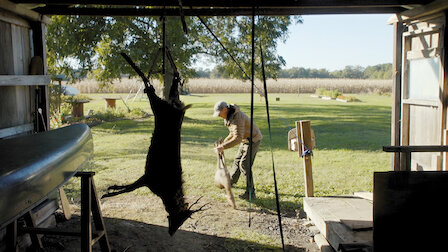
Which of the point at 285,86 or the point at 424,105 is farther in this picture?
the point at 285,86

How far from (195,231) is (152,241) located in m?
0.72

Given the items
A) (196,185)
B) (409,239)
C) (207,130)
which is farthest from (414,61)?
(207,130)

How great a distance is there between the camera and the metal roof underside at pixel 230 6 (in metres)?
4.89

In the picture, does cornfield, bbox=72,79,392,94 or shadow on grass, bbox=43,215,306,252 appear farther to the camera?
cornfield, bbox=72,79,392,94

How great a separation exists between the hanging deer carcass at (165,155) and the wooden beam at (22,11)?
2.51m

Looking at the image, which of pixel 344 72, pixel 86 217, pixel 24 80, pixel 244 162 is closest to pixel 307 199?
pixel 244 162

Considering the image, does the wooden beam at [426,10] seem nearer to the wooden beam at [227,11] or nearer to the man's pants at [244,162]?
the wooden beam at [227,11]

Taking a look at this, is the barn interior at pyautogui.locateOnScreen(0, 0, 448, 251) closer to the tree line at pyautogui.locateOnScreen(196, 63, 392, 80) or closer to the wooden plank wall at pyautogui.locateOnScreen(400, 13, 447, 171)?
the wooden plank wall at pyautogui.locateOnScreen(400, 13, 447, 171)

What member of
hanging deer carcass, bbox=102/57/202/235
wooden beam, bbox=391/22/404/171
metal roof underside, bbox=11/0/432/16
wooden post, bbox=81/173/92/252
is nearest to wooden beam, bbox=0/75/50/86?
metal roof underside, bbox=11/0/432/16

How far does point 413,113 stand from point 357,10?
1675 millimetres

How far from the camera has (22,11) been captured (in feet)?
17.3

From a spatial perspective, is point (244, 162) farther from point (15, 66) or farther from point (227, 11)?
point (15, 66)

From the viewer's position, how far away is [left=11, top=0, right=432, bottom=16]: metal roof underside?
489 cm

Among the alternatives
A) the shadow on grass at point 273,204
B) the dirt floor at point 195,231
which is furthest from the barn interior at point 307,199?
the shadow on grass at point 273,204
